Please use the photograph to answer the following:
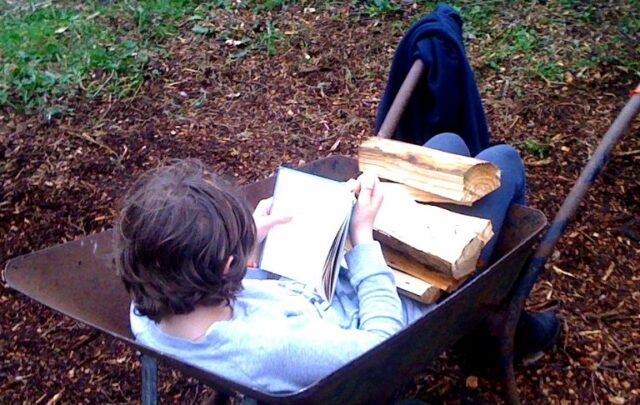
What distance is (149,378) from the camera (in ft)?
5.86

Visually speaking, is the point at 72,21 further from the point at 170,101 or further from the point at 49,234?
the point at 49,234

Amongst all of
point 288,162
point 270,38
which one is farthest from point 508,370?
point 270,38

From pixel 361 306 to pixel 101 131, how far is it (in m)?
2.67

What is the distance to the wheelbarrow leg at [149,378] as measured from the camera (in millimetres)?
1743

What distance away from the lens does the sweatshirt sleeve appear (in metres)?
1.79

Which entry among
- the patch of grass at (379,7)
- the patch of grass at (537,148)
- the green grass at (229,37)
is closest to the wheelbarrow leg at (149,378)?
the patch of grass at (537,148)

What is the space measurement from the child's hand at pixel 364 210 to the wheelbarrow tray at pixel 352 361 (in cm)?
25

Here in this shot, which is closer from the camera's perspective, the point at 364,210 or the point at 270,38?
the point at 364,210

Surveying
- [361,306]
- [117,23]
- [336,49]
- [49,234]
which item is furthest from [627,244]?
[117,23]

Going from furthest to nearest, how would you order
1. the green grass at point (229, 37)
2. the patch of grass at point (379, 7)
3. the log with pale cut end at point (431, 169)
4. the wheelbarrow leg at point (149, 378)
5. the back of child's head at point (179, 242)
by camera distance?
the patch of grass at point (379, 7), the green grass at point (229, 37), the log with pale cut end at point (431, 169), the wheelbarrow leg at point (149, 378), the back of child's head at point (179, 242)

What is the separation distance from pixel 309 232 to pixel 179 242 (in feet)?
1.75

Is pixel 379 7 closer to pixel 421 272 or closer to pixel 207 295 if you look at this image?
pixel 421 272

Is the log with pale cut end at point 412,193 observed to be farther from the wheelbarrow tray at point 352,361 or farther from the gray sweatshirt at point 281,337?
the gray sweatshirt at point 281,337

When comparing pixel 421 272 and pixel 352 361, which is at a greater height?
pixel 352 361
